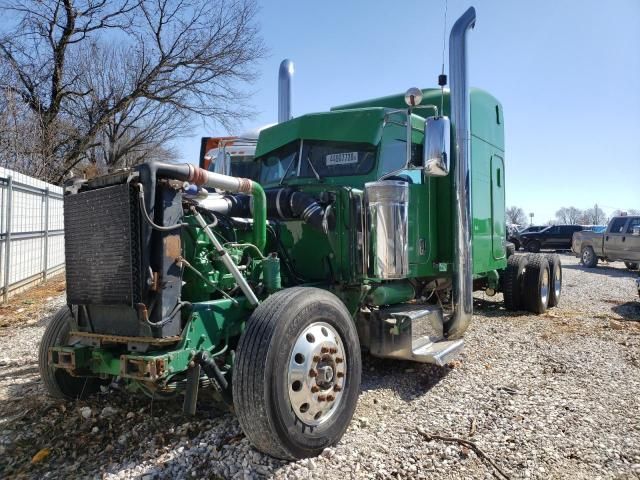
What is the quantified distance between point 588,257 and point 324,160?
1734cm

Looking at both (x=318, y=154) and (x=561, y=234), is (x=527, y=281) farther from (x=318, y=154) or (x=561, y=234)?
(x=561, y=234)

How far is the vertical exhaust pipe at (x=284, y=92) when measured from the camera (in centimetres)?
741

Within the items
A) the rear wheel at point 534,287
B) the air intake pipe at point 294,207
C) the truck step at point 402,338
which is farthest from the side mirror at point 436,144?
the rear wheel at point 534,287

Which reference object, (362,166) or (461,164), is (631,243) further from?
(362,166)

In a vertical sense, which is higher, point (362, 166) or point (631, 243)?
point (362, 166)

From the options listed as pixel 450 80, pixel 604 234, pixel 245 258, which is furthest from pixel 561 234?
pixel 245 258

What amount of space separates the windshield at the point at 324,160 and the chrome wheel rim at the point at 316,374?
1.78 meters

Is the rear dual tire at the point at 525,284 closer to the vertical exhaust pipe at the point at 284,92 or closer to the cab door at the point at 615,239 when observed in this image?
the vertical exhaust pipe at the point at 284,92

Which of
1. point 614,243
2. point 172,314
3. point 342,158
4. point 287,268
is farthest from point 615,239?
point 172,314

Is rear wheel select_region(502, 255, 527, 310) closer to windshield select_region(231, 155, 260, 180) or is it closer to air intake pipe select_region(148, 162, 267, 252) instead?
windshield select_region(231, 155, 260, 180)

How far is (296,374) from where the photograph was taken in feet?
9.99

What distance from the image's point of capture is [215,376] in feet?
9.95

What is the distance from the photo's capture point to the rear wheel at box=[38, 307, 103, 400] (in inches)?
153

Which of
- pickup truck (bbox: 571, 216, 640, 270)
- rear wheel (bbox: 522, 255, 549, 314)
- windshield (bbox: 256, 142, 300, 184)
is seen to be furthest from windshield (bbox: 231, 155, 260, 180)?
pickup truck (bbox: 571, 216, 640, 270)
